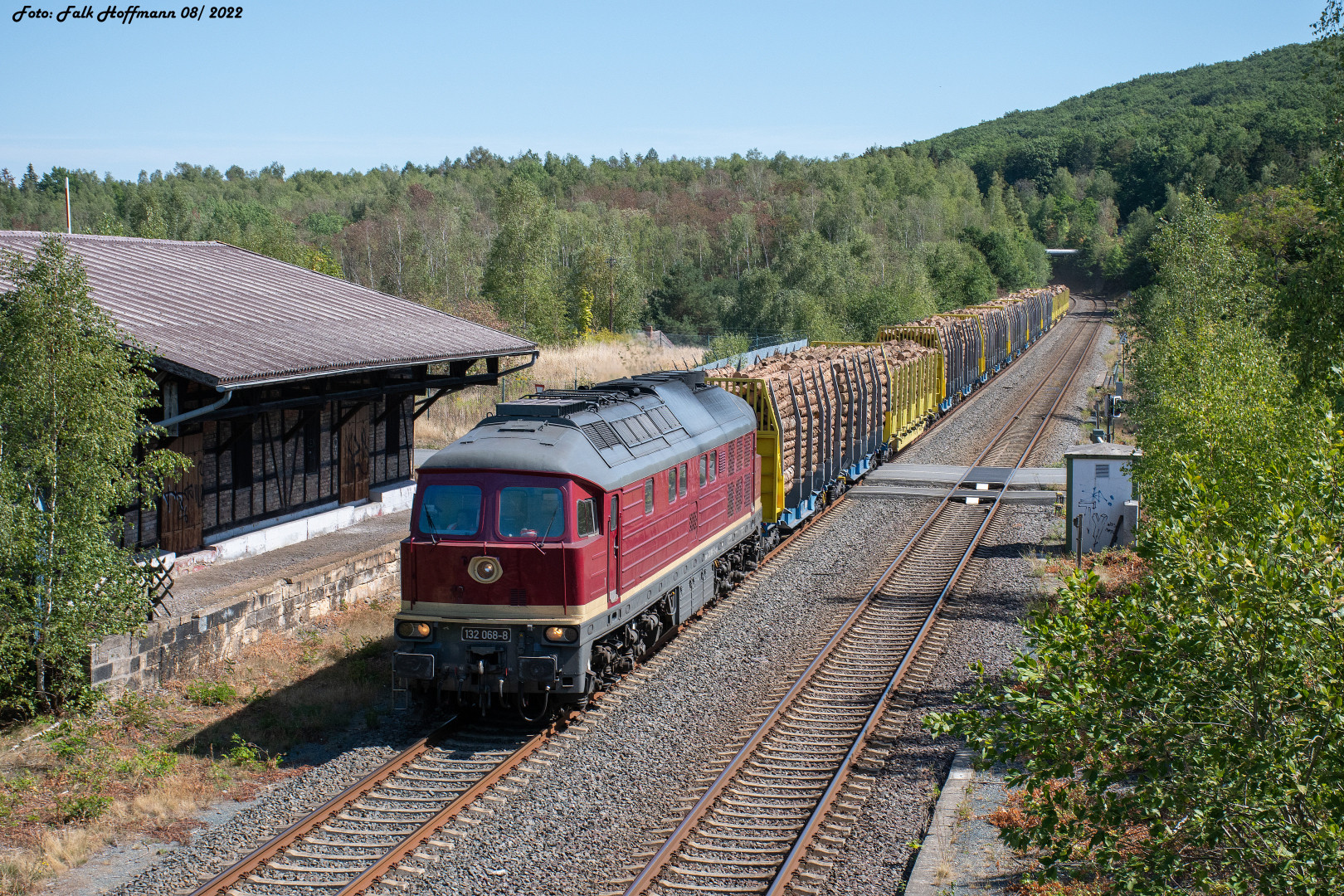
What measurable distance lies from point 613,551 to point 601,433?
4.97 ft

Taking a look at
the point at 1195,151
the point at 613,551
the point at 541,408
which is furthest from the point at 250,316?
the point at 1195,151

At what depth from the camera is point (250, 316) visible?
798 inches

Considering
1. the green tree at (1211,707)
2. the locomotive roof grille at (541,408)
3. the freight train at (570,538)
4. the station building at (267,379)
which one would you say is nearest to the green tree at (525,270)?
the station building at (267,379)

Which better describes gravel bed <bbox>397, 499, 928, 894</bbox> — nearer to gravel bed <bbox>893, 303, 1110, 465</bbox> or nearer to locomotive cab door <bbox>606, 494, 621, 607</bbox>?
locomotive cab door <bbox>606, 494, 621, 607</bbox>

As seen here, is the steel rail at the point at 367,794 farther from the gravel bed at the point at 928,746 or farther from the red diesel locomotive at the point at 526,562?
the gravel bed at the point at 928,746

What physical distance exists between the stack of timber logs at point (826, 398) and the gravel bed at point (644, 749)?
11.2 feet

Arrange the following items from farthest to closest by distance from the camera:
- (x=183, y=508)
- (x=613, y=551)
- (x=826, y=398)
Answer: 1. (x=826, y=398)
2. (x=183, y=508)
3. (x=613, y=551)

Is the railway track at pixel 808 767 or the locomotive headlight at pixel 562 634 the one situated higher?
the locomotive headlight at pixel 562 634

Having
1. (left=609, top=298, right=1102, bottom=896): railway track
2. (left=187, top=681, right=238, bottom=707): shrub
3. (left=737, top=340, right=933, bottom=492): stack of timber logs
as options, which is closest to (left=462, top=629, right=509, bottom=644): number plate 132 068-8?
(left=609, top=298, right=1102, bottom=896): railway track

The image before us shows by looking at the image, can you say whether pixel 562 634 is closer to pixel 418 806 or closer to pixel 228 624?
pixel 418 806

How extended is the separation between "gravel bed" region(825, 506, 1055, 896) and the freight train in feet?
11.8

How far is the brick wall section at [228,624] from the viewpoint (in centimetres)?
1316

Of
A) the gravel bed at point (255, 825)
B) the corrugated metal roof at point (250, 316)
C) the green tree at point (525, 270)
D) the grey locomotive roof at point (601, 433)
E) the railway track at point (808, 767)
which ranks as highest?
the green tree at point (525, 270)

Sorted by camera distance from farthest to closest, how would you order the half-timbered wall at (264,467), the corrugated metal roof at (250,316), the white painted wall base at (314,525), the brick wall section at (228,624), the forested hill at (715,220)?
the forested hill at (715,220)
the white painted wall base at (314,525)
the half-timbered wall at (264,467)
the corrugated metal roof at (250,316)
the brick wall section at (228,624)
